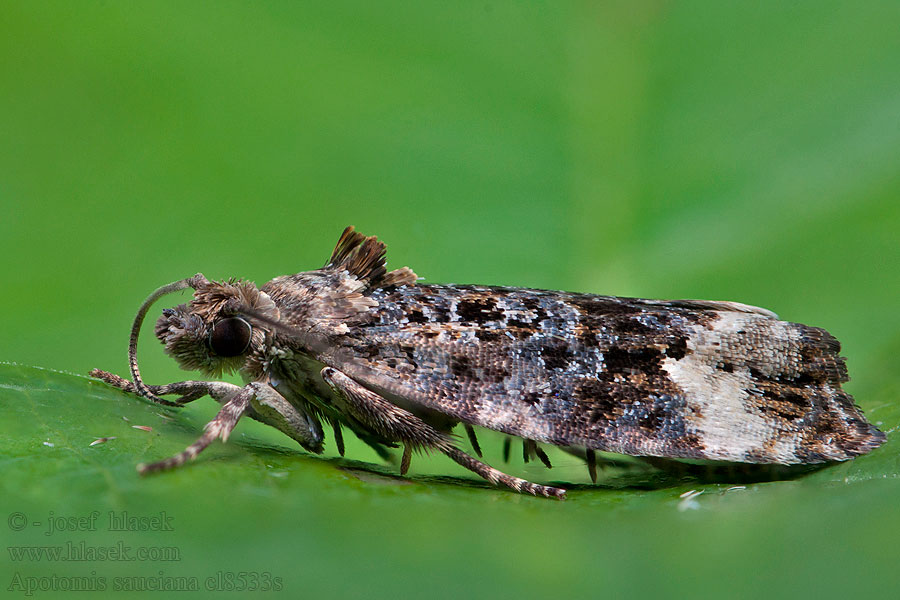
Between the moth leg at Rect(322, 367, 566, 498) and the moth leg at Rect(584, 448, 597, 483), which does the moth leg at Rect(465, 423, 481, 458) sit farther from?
the moth leg at Rect(584, 448, 597, 483)

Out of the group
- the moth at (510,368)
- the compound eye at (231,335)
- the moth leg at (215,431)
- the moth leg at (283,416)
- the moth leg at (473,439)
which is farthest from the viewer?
the moth leg at (473,439)

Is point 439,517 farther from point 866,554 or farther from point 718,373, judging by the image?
point 718,373

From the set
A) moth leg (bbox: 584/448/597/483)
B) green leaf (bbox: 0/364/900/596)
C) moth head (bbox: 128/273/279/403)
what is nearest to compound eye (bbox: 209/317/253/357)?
moth head (bbox: 128/273/279/403)

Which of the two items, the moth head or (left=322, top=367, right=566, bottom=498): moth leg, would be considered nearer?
(left=322, top=367, right=566, bottom=498): moth leg

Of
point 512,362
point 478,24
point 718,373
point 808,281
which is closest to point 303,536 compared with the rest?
point 512,362

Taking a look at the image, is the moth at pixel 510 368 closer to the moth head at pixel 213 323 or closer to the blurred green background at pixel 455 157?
the moth head at pixel 213 323

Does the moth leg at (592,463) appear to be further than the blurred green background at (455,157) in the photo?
No

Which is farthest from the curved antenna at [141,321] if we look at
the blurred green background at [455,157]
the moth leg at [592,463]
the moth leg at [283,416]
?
the moth leg at [592,463]

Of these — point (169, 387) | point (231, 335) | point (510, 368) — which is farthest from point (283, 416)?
point (510, 368)
